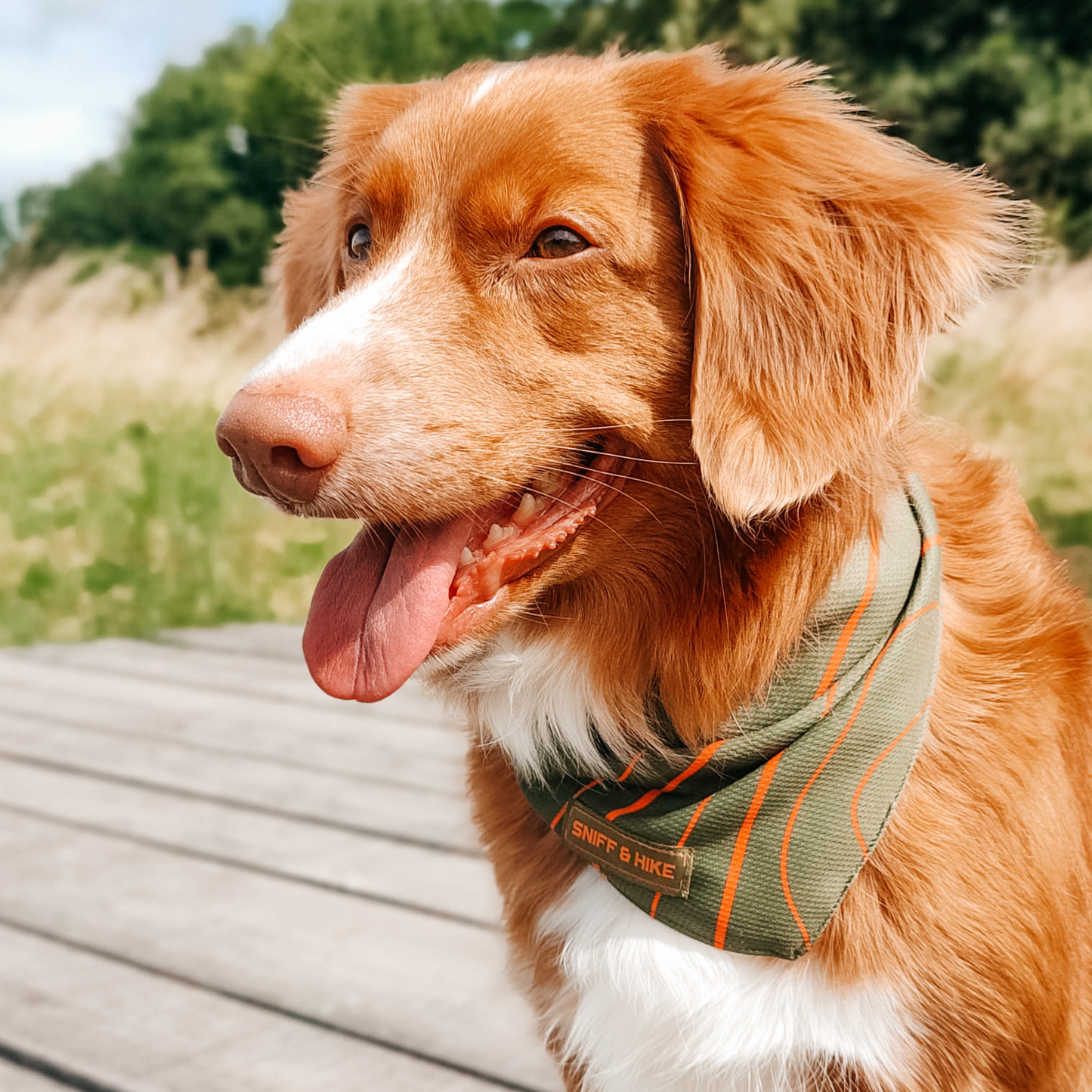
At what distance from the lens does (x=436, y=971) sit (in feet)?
7.87

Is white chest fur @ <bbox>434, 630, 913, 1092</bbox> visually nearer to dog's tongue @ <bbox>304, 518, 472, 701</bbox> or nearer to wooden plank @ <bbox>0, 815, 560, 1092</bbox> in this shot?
dog's tongue @ <bbox>304, 518, 472, 701</bbox>

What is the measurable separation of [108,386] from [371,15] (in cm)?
1385

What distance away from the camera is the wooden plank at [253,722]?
3482mm

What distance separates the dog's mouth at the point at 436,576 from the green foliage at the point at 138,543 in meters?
3.65

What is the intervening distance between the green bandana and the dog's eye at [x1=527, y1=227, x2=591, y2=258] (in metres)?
0.59

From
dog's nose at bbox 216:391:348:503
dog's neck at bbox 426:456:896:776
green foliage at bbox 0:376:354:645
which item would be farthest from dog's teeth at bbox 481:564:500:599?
green foliage at bbox 0:376:354:645

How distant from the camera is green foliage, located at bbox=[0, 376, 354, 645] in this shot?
17.0 feet

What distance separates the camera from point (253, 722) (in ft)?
12.5

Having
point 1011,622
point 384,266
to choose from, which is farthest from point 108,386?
point 1011,622

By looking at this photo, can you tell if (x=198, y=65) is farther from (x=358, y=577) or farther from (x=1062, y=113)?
(x=358, y=577)

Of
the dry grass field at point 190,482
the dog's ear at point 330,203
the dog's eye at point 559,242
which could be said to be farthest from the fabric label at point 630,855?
the dry grass field at point 190,482

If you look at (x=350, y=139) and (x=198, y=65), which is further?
(x=198, y=65)

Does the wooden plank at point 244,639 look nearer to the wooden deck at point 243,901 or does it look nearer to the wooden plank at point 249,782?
the wooden deck at point 243,901

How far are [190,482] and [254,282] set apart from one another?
1282 cm
